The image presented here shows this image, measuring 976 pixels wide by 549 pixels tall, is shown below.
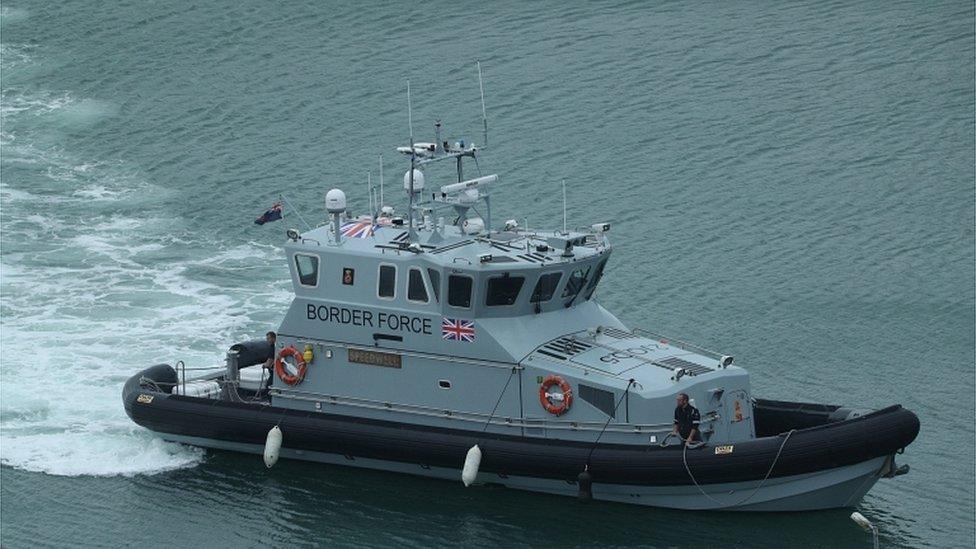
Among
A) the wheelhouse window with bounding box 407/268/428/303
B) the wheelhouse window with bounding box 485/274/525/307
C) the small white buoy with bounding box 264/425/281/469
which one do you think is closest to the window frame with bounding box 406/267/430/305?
the wheelhouse window with bounding box 407/268/428/303

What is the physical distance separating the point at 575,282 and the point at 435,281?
197 cm

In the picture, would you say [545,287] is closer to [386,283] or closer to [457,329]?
[457,329]

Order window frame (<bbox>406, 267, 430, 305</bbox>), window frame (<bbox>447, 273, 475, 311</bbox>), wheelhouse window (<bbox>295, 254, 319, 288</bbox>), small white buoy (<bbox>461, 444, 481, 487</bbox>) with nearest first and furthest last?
1. small white buoy (<bbox>461, 444, 481, 487</bbox>)
2. window frame (<bbox>447, 273, 475, 311</bbox>)
3. window frame (<bbox>406, 267, 430, 305</bbox>)
4. wheelhouse window (<bbox>295, 254, 319, 288</bbox>)

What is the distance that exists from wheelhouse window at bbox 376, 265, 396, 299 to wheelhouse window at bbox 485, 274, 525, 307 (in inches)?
55.5

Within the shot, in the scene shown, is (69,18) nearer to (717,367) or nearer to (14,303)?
(14,303)

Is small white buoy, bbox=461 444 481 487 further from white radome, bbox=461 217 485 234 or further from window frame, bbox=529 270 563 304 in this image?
white radome, bbox=461 217 485 234

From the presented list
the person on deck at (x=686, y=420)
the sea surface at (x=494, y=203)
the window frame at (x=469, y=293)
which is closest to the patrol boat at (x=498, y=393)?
the window frame at (x=469, y=293)

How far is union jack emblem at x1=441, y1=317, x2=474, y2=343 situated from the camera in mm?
26281

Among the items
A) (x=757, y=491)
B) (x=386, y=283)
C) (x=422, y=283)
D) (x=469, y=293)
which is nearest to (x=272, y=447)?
(x=386, y=283)

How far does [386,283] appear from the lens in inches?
1054

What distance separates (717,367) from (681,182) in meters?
13.0

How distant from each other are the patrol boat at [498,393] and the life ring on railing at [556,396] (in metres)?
0.02

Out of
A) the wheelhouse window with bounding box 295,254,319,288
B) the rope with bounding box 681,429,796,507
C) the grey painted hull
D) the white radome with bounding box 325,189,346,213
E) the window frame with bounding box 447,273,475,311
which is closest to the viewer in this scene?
the rope with bounding box 681,429,796,507

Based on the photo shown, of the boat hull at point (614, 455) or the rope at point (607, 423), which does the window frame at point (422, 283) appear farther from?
the rope at point (607, 423)
